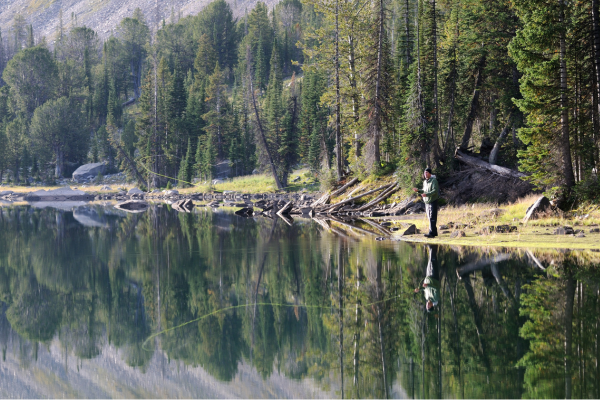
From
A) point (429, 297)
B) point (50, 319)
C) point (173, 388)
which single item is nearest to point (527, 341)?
point (429, 297)

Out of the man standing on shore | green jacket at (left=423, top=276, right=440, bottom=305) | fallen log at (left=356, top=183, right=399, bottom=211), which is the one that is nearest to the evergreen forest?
fallen log at (left=356, top=183, right=399, bottom=211)

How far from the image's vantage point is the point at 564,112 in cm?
1961

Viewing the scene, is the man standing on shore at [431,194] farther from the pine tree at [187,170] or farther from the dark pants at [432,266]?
the pine tree at [187,170]

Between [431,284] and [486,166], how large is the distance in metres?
20.5

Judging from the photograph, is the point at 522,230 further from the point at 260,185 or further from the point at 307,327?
the point at 260,185

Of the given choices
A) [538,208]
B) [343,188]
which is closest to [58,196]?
[343,188]

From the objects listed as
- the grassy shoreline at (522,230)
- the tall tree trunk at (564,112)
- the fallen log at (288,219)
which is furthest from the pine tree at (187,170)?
the tall tree trunk at (564,112)

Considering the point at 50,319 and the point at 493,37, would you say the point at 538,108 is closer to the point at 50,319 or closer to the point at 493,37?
the point at 493,37

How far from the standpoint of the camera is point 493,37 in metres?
28.6

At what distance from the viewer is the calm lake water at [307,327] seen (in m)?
6.02

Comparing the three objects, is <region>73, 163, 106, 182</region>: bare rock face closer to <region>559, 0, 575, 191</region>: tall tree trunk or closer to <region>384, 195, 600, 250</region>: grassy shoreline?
<region>384, 195, 600, 250</region>: grassy shoreline

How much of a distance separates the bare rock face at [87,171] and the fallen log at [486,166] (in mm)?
71030

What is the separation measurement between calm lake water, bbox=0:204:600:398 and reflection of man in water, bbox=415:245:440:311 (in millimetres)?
76

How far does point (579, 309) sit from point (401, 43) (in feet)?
110
